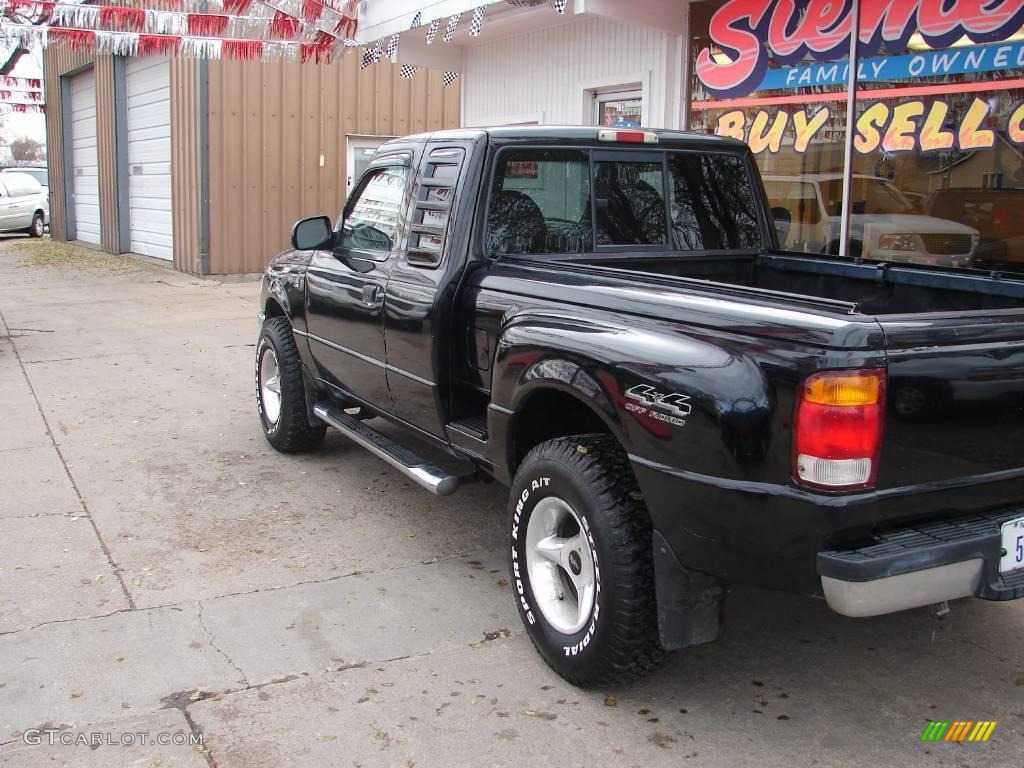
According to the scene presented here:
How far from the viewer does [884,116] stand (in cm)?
686

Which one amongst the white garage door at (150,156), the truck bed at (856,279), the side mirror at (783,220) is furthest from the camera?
the white garage door at (150,156)

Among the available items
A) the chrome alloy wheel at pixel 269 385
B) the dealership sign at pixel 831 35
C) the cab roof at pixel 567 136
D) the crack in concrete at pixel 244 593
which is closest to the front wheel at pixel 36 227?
the chrome alloy wheel at pixel 269 385

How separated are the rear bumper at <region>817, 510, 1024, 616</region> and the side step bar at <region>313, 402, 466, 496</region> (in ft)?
6.34

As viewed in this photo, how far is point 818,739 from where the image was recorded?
3.16m

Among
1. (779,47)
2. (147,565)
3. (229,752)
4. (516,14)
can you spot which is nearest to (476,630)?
(229,752)

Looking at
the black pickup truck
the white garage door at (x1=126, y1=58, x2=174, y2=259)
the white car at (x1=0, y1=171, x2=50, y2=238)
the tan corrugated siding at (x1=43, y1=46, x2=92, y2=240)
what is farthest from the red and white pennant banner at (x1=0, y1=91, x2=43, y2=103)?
the black pickup truck

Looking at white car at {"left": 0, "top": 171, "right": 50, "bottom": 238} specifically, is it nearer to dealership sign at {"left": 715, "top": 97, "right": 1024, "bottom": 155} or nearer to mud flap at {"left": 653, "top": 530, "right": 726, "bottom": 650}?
dealership sign at {"left": 715, "top": 97, "right": 1024, "bottom": 155}

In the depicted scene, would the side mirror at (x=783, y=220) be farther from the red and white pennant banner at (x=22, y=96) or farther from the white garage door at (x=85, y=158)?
the red and white pennant banner at (x=22, y=96)

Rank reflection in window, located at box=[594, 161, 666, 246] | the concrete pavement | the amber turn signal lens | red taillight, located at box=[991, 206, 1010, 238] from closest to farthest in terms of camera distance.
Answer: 1. the amber turn signal lens
2. the concrete pavement
3. reflection in window, located at box=[594, 161, 666, 246]
4. red taillight, located at box=[991, 206, 1010, 238]

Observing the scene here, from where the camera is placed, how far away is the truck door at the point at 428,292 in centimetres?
422

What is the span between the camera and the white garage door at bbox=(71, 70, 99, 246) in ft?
68.6

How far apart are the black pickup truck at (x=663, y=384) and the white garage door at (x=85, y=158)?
17.9 meters

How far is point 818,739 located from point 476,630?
53.4 inches

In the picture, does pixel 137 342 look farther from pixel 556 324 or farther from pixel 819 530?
pixel 819 530
